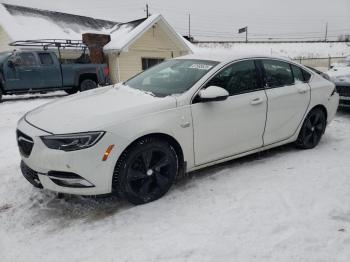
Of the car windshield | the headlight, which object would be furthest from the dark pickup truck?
the headlight

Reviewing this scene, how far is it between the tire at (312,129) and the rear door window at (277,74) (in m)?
0.73

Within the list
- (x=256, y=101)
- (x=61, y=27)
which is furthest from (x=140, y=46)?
(x=256, y=101)

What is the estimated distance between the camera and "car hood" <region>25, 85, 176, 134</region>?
10.4 feet

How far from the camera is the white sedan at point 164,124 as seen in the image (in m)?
3.13

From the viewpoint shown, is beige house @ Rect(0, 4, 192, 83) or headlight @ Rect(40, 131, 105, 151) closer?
headlight @ Rect(40, 131, 105, 151)

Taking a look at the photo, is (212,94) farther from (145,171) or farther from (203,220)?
(203,220)

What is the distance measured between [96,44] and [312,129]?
49.4 feet

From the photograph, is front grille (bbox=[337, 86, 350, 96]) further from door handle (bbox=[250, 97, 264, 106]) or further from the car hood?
the car hood

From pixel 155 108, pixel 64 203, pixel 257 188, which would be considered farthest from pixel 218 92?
pixel 64 203

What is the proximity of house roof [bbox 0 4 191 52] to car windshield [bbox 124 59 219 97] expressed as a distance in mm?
13288

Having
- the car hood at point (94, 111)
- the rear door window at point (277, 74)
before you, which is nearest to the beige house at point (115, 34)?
the rear door window at point (277, 74)

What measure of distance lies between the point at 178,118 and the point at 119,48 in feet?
47.9

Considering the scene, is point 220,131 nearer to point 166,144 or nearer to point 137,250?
point 166,144

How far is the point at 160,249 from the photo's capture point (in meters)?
2.75
